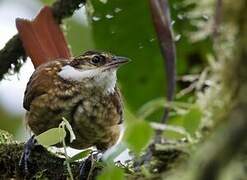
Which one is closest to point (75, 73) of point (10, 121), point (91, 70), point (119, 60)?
point (91, 70)

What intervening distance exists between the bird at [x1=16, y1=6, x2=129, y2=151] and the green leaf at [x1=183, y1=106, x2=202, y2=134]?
173 cm

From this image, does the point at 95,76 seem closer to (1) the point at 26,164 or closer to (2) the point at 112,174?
(1) the point at 26,164

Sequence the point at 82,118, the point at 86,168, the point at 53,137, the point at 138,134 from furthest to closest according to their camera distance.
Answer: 1. the point at 82,118
2. the point at 86,168
3. the point at 53,137
4. the point at 138,134

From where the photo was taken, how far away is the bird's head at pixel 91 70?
3115 mm

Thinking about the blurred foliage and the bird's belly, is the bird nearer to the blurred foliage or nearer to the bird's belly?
the bird's belly

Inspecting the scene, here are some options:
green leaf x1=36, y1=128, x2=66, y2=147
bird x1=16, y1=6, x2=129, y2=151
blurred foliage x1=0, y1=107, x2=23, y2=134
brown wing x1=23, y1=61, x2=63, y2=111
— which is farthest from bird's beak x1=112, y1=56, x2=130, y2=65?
blurred foliage x1=0, y1=107, x2=23, y2=134

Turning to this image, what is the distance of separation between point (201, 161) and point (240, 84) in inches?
5.3

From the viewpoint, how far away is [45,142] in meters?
1.76

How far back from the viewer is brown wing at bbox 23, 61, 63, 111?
123 inches

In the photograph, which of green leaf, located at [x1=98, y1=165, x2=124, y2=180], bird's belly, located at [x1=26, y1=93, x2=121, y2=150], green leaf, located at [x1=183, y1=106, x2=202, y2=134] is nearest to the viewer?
green leaf, located at [x1=183, y1=106, x2=202, y2=134]

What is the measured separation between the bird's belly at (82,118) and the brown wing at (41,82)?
6 centimetres

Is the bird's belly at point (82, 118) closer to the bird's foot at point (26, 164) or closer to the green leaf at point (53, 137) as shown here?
the bird's foot at point (26, 164)

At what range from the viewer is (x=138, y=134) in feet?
3.54

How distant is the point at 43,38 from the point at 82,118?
59 centimetres
